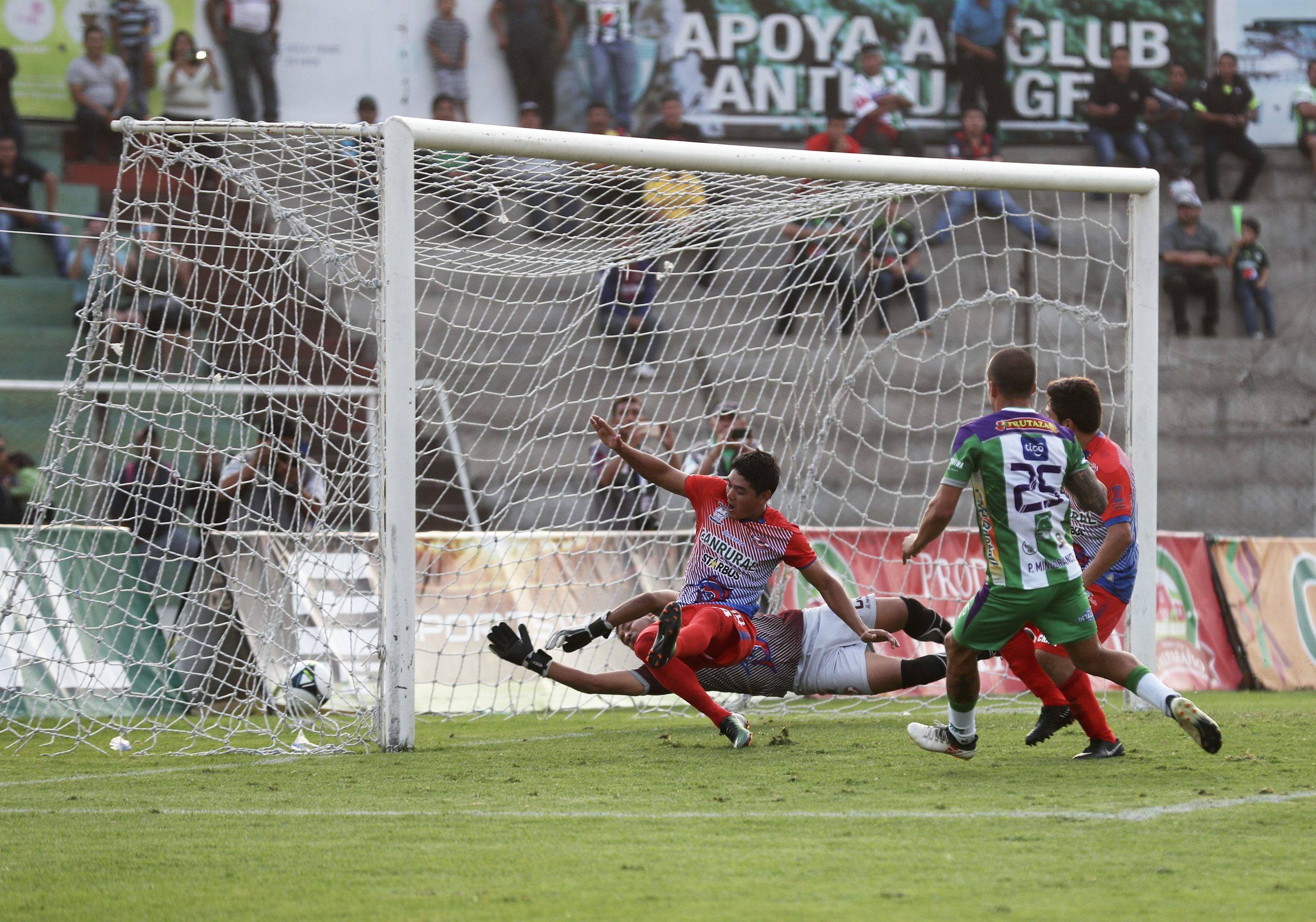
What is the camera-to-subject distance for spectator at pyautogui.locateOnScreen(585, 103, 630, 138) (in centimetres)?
1340

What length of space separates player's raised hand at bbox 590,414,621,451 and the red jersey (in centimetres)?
47

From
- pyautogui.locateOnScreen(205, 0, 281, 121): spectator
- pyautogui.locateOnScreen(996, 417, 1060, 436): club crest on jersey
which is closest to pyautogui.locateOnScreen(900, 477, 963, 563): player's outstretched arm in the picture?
pyautogui.locateOnScreen(996, 417, 1060, 436): club crest on jersey

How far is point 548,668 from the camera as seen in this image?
5.53 meters

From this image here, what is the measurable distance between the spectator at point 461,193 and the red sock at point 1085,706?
3.37 meters

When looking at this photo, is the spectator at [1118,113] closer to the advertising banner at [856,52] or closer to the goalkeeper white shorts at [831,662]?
the advertising banner at [856,52]

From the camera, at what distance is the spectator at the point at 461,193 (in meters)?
6.49

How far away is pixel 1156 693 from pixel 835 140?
904 centimetres

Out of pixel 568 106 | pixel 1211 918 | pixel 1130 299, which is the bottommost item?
pixel 1211 918

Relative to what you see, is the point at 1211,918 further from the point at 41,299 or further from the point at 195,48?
the point at 195,48

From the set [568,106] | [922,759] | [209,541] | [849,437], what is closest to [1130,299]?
[922,759]

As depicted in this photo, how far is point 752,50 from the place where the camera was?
1529cm

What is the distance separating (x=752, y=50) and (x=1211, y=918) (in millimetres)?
13696

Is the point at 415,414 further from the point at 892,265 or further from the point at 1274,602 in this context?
the point at 1274,602

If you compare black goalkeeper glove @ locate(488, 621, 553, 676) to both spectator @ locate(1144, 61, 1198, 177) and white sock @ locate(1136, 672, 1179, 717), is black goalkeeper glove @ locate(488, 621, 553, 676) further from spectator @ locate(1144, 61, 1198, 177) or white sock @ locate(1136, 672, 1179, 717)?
spectator @ locate(1144, 61, 1198, 177)
